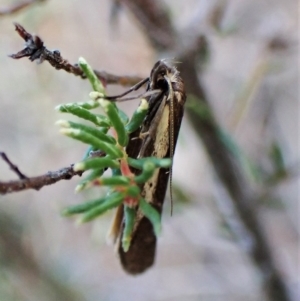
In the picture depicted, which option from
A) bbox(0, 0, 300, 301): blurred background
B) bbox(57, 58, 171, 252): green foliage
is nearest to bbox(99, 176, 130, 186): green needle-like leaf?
bbox(57, 58, 171, 252): green foliage

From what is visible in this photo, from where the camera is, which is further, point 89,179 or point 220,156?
point 220,156

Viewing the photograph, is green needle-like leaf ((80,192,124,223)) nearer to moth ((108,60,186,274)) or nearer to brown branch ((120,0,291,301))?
moth ((108,60,186,274))

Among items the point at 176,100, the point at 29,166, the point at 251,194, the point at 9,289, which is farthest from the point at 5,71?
the point at 176,100

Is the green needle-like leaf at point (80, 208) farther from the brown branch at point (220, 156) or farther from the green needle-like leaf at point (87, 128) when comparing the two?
the brown branch at point (220, 156)

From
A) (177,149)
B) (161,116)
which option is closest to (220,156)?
(161,116)

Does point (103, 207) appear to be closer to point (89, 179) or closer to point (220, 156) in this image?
point (89, 179)

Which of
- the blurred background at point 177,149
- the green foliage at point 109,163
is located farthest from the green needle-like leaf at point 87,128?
the blurred background at point 177,149

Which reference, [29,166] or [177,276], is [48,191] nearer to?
[29,166]

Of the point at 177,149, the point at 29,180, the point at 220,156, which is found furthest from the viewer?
the point at 177,149
